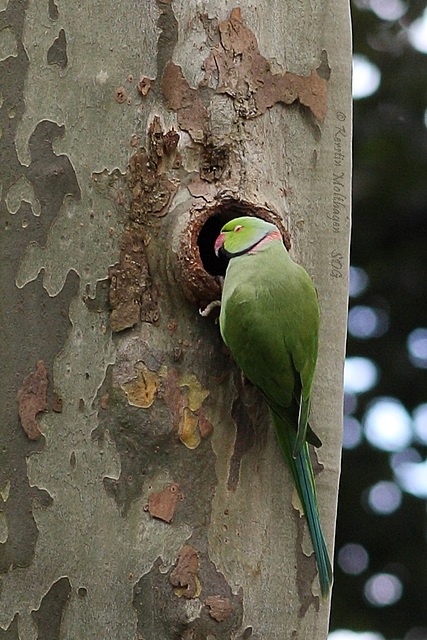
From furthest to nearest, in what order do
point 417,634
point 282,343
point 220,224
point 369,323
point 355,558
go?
point 369,323 → point 355,558 → point 417,634 → point 220,224 → point 282,343

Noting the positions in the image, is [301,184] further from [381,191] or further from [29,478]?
[381,191]

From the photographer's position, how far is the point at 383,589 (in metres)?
4.32

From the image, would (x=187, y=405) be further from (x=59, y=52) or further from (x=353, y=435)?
(x=353, y=435)

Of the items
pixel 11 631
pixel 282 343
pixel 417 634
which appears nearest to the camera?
pixel 11 631

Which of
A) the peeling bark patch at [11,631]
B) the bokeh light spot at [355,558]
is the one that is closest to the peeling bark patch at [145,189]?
the peeling bark patch at [11,631]

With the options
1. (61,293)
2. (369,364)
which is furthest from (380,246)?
(61,293)

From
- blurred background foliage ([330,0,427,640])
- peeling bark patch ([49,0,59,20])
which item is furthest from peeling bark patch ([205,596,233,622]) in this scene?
blurred background foliage ([330,0,427,640])

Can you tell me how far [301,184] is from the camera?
179 centimetres

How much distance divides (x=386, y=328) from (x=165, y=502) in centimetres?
315

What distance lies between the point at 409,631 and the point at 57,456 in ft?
10.4

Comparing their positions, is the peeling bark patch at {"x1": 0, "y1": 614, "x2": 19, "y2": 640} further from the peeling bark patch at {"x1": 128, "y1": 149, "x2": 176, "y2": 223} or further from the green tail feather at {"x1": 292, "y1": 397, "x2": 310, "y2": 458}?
the peeling bark patch at {"x1": 128, "y1": 149, "x2": 176, "y2": 223}

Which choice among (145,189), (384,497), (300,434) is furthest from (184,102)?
(384,497)

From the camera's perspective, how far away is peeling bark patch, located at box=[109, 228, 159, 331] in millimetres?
1585

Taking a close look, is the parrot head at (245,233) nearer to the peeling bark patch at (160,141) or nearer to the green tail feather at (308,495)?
the peeling bark patch at (160,141)
